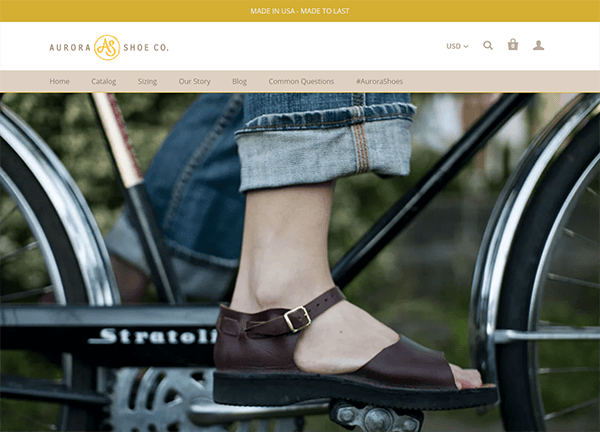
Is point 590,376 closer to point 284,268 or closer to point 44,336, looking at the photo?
point 284,268

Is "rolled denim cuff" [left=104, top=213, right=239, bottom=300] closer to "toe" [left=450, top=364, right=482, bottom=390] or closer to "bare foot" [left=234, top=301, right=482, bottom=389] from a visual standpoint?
"bare foot" [left=234, top=301, right=482, bottom=389]

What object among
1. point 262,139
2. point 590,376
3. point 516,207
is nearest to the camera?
point 262,139

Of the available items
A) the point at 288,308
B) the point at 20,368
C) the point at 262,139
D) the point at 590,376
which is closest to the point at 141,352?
the point at 288,308

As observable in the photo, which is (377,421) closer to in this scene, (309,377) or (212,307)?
(309,377)

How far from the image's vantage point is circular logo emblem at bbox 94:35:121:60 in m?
0.92

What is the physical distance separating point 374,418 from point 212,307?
0.35m

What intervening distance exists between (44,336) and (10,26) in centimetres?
56

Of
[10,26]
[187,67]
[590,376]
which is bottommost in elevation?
[590,376]

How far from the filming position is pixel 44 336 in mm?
1014

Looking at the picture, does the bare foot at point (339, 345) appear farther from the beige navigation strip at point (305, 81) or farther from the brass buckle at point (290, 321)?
the beige navigation strip at point (305, 81)

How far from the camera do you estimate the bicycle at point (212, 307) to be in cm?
97
